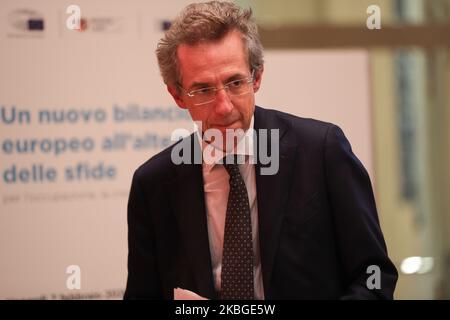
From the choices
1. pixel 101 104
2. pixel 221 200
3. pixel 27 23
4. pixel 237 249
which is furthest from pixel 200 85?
pixel 27 23

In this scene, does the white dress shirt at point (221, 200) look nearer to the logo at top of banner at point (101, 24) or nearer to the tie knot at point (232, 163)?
the tie knot at point (232, 163)

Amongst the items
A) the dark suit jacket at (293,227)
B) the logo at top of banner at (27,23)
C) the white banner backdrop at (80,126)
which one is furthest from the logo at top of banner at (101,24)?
the dark suit jacket at (293,227)

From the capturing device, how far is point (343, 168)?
1.79m

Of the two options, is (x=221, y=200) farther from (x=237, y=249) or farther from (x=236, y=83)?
(x=236, y=83)

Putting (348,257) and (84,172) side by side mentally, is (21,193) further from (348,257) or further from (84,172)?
(348,257)

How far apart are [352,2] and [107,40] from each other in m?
1.23

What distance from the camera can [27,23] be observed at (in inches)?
112

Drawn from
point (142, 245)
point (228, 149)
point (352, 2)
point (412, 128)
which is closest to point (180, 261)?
point (142, 245)

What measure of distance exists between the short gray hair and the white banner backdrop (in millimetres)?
1043

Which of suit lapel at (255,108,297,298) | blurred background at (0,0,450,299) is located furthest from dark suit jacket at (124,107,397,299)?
blurred background at (0,0,450,299)

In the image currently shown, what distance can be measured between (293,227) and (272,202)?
9 centimetres

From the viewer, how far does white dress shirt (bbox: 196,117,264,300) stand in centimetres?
187

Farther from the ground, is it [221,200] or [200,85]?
[200,85]

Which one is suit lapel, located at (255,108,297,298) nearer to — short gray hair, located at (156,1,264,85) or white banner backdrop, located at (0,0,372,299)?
short gray hair, located at (156,1,264,85)
